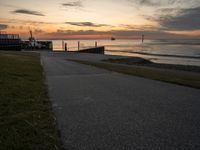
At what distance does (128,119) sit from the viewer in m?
5.22

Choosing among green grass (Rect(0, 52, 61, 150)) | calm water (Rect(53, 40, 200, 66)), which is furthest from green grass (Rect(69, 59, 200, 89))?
calm water (Rect(53, 40, 200, 66))

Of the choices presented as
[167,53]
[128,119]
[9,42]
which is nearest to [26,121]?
[128,119]

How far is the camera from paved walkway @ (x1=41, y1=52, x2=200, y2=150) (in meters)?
3.95

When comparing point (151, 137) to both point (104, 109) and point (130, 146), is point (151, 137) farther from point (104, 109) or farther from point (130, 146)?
point (104, 109)

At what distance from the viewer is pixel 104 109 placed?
6.06 meters

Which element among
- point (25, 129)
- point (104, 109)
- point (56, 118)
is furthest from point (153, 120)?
point (25, 129)

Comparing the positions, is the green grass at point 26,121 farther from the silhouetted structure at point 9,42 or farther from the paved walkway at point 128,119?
the silhouetted structure at point 9,42

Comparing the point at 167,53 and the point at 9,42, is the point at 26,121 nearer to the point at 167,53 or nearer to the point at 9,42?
the point at 9,42

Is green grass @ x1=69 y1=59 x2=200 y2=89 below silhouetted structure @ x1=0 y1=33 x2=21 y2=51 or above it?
below

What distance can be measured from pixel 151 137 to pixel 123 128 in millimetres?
658

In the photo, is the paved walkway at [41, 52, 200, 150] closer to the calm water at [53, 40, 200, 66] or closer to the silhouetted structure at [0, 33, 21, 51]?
the calm water at [53, 40, 200, 66]

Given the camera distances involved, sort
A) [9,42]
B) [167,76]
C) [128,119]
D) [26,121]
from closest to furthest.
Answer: [26,121] < [128,119] < [167,76] < [9,42]

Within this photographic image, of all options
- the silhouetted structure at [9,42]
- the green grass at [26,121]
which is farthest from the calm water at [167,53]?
the green grass at [26,121]

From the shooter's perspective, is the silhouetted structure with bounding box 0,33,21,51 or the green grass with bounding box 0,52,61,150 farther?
the silhouetted structure with bounding box 0,33,21,51
